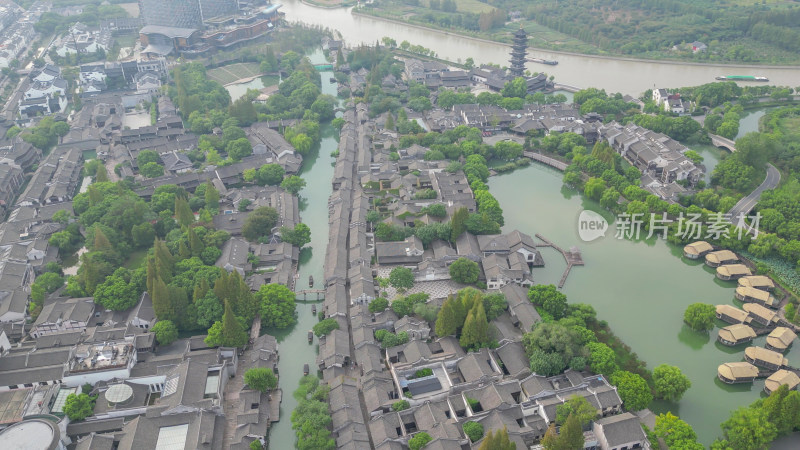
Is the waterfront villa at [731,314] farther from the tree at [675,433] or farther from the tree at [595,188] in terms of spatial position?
the tree at [595,188]

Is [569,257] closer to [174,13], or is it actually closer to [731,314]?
[731,314]

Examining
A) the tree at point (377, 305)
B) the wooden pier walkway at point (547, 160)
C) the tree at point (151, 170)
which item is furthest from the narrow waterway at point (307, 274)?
the wooden pier walkway at point (547, 160)

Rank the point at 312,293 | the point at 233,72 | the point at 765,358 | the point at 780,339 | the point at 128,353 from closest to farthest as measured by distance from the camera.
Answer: the point at 128,353
the point at 765,358
the point at 780,339
the point at 312,293
the point at 233,72

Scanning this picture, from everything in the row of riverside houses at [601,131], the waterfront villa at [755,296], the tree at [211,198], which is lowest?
the waterfront villa at [755,296]

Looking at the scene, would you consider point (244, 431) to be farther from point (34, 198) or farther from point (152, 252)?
point (34, 198)

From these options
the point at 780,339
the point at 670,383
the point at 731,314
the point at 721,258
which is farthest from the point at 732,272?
the point at 670,383

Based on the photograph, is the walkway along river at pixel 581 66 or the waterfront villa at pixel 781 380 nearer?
the waterfront villa at pixel 781 380

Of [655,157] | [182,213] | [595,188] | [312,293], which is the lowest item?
[312,293]
